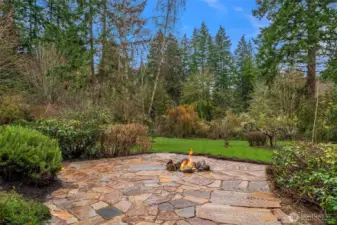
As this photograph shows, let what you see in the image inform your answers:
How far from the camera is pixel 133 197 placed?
10.8ft

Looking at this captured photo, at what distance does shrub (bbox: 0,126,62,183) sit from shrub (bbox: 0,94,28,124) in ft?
16.0

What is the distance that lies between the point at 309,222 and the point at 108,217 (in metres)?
2.13

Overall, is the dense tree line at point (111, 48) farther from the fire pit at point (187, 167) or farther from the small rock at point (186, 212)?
the small rock at point (186, 212)

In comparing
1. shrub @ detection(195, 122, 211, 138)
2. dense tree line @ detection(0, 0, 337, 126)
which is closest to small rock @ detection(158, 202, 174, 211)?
dense tree line @ detection(0, 0, 337, 126)

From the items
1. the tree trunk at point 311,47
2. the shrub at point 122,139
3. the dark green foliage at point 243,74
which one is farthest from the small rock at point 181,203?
the dark green foliage at point 243,74

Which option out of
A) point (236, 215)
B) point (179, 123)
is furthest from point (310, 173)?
point (179, 123)

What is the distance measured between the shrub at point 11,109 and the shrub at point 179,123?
7226 mm

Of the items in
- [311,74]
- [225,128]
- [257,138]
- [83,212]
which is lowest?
[83,212]

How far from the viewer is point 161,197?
3277 mm

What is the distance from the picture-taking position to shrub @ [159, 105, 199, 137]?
44.3 feet

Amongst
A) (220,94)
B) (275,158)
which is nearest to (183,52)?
(220,94)

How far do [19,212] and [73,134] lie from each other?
3410 millimetres

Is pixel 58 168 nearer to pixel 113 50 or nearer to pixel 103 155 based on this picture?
pixel 103 155

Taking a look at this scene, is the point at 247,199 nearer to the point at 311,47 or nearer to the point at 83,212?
the point at 83,212
